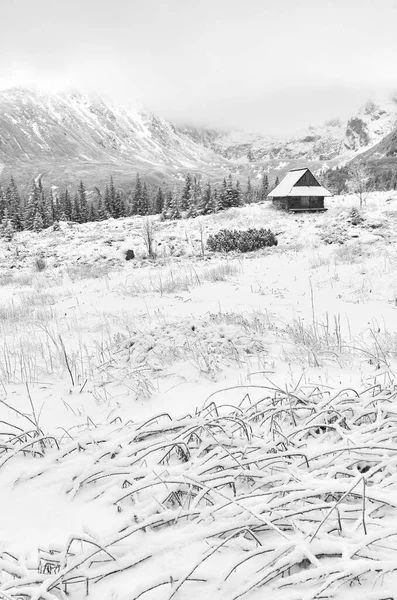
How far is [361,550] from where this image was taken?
115cm

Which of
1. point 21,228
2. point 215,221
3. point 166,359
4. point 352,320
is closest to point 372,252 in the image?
point 352,320

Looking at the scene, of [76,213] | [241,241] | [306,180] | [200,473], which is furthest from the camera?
[76,213]

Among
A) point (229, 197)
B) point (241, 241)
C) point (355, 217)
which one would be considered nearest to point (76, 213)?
point (229, 197)

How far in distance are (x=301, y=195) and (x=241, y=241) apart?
15.1m

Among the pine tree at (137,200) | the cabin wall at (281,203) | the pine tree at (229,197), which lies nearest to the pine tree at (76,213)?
the pine tree at (137,200)

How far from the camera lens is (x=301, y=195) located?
3278 centimetres

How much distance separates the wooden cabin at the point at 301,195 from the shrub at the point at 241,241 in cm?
1287

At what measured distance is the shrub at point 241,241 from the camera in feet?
66.7

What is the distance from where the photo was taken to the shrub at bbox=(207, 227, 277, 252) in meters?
20.3

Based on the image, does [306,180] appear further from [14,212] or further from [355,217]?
[14,212]

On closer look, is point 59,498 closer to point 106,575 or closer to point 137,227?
point 106,575

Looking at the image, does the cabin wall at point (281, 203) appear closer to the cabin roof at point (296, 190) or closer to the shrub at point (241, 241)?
the cabin roof at point (296, 190)

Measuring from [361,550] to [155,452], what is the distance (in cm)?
119

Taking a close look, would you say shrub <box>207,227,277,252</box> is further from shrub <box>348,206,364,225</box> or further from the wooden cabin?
the wooden cabin
